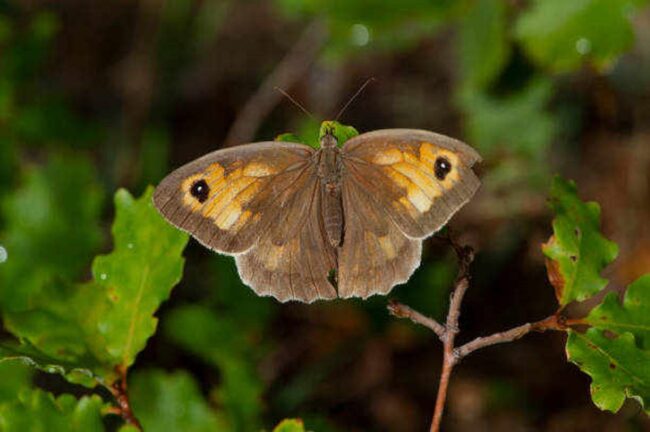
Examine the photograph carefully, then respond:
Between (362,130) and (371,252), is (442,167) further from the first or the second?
(362,130)

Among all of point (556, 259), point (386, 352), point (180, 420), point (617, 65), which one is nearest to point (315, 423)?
point (180, 420)

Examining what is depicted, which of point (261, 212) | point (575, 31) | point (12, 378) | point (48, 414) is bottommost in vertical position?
point (12, 378)

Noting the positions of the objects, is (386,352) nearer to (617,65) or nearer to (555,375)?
(555,375)

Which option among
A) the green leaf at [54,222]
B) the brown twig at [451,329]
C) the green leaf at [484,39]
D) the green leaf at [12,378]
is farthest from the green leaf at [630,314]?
the green leaf at [54,222]

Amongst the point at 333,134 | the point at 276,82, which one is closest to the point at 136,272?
the point at 333,134

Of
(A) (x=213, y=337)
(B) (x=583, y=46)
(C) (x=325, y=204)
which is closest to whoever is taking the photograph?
(C) (x=325, y=204)

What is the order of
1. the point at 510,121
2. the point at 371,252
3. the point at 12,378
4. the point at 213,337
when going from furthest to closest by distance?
the point at 510,121
the point at 213,337
the point at 12,378
the point at 371,252

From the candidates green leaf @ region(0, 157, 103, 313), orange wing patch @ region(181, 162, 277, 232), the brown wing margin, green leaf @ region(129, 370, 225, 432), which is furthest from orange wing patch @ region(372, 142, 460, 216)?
green leaf @ region(0, 157, 103, 313)
